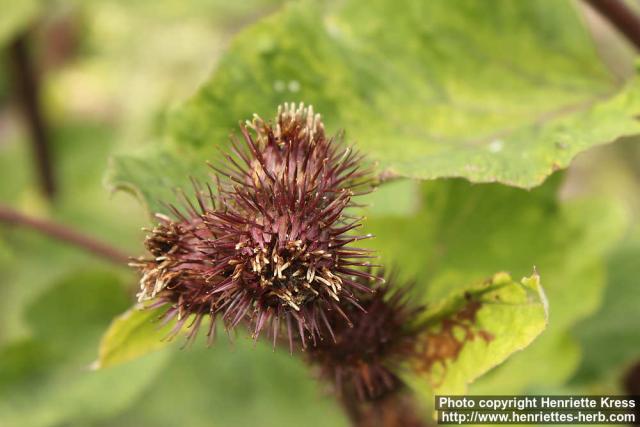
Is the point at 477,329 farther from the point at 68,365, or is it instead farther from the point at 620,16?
the point at 68,365

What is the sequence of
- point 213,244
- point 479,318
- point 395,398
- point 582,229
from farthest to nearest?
point 582,229 → point 395,398 → point 479,318 → point 213,244

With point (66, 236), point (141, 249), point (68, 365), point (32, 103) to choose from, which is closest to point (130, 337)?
point (66, 236)

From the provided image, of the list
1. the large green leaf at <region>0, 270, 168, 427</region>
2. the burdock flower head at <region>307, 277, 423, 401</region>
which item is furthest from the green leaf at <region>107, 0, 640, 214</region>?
the large green leaf at <region>0, 270, 168, 427</region>

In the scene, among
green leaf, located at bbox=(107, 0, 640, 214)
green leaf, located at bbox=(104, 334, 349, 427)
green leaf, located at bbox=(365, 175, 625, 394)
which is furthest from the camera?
green leaf, located at bbox=(104, 334, 349, 427)

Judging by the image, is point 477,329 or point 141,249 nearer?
point 477,329

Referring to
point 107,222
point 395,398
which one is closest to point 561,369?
point 395,398

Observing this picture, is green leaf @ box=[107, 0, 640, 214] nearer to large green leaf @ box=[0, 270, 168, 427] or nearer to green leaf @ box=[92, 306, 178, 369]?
green leaf @ box=[92, 306, 178, 369]

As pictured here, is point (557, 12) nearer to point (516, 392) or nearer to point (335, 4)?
point (516, 392)
